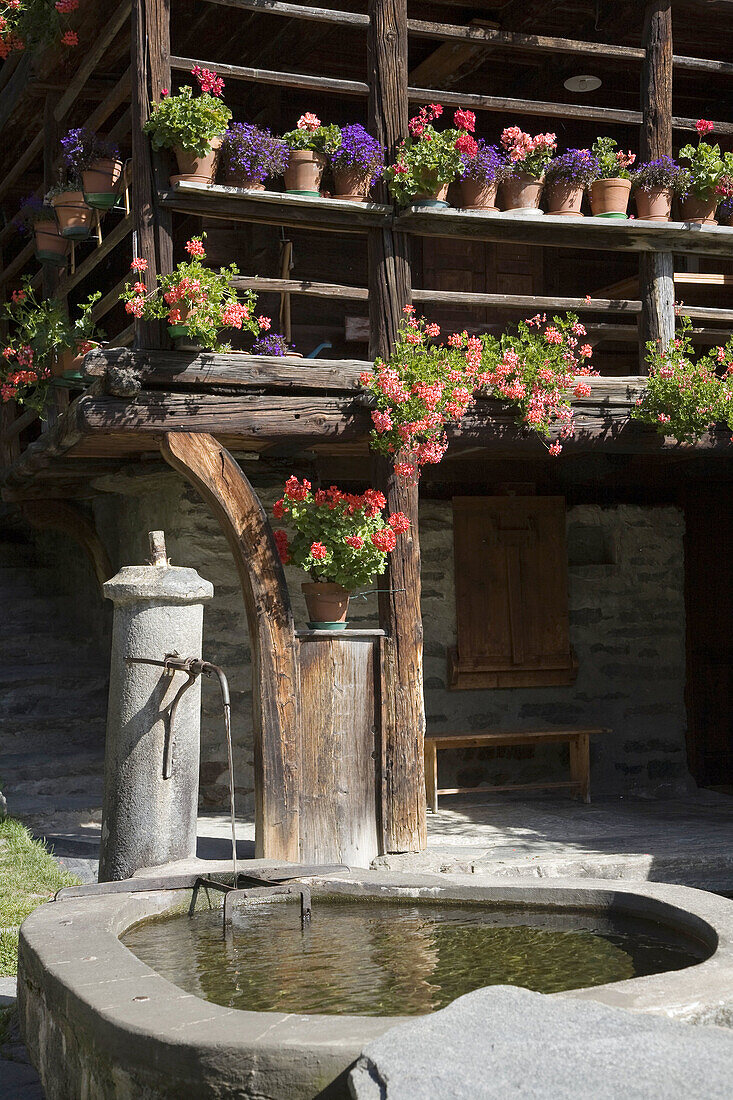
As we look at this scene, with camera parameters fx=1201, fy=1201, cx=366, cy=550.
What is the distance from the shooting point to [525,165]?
263 inches

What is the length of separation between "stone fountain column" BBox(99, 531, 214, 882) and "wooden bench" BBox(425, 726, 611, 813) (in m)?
3.19

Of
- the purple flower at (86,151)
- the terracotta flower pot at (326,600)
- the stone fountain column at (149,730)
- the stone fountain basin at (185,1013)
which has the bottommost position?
the stone fountain basin at (185,1013)

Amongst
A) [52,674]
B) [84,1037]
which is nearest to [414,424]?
[84,1037]

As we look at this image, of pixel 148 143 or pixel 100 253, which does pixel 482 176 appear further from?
pixel 100 253

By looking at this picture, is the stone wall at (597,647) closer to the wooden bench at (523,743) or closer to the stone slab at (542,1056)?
the wooden bench at (523,743)

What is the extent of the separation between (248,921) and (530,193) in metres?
4.42

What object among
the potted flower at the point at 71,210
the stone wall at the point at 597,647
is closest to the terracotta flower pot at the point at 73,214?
the potted flower at the point at 71,210

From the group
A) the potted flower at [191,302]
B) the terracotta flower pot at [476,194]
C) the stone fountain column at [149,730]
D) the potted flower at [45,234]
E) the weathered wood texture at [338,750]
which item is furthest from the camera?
the potted flower at [45,234]

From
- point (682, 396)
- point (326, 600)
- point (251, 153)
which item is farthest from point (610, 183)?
point (326, 600)

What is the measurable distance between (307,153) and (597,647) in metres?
4.51

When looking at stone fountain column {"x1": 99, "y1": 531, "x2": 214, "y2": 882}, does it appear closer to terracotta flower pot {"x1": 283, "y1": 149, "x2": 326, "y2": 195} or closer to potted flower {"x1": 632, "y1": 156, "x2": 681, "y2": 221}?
terracotta flower pot {"x1": 283, "y1": 149, "x2": 326, "y2": 195}

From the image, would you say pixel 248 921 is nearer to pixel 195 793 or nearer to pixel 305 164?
pixel 195 793

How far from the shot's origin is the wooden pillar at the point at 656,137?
7.05 meters

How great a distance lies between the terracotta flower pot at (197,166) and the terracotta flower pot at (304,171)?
0.44 metres
